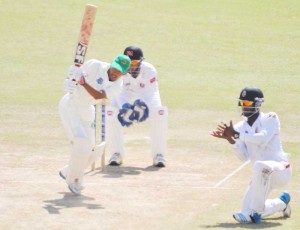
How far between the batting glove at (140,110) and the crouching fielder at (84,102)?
1.63 m

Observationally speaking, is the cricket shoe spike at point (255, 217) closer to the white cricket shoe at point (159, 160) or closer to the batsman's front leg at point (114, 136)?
the white cricket shoe at point (159, 160)

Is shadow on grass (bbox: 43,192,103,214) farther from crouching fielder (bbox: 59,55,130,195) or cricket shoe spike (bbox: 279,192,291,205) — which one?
cricket shoe spike (bbox: 279,192,291,205)

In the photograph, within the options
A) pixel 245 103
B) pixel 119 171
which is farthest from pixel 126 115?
pixel 245 103

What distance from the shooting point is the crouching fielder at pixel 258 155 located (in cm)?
1188

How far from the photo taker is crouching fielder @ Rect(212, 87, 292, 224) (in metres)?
11.9

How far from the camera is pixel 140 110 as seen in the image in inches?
598

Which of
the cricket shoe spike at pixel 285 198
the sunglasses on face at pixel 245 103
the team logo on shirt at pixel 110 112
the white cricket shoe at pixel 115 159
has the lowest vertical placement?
the white cricket shoe at pixel 115 159

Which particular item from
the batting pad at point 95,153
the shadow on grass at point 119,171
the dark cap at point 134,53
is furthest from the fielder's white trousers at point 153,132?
the batting pad at point 95,153

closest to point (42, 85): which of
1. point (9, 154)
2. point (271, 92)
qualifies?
point (271, 92)

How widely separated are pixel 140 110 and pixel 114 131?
1.56 feet

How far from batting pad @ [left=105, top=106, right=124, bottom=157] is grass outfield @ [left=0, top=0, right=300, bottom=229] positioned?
441mm

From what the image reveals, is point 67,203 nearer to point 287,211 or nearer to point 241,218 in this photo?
point 241,218

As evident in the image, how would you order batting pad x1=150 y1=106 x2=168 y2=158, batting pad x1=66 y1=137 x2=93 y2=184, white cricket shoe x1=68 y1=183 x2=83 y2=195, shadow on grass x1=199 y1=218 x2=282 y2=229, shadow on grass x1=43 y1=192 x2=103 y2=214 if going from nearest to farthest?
shadow on grass x1=199 y1=218 x2=282 y2=229 < shadow on grass x1=43 y1=192 x2=103 y2=214 < batting pad x1=66 y1=137 x2=93 y2=184 < white cricket shoe x1=68 y1=183 x2=83 y2=195 < batting pad x1=150 y1=106 x2=168 y2=158

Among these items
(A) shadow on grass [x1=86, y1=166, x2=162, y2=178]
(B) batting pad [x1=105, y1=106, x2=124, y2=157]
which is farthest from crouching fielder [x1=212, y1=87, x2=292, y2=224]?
(B) batting pad [x1=105, y1=106, x2=124, y2=157]
